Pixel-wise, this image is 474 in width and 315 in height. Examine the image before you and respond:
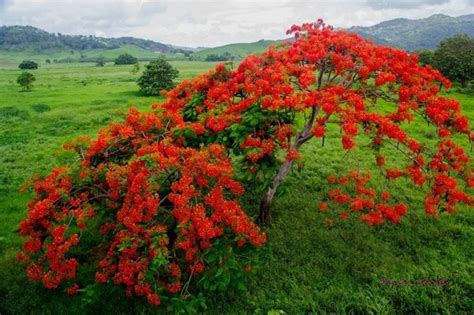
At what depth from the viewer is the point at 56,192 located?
790cm

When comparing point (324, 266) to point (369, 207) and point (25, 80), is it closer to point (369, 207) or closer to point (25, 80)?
Result: point (369, 207)

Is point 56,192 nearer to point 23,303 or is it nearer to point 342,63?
point 23,303

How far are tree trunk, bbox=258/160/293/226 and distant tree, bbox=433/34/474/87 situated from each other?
39887 mm

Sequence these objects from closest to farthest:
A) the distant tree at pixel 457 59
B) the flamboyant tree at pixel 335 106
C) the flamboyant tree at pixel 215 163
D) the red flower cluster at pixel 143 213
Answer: the red flower cluster at pixel 143 213
the flamboyant tree at pixel 215 163
the flamboyant tree at pixel 335 106
the distant tree at pixel 457 59

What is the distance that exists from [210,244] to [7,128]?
977 inches

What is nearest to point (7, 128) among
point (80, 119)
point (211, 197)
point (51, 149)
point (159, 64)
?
point (80, 119)

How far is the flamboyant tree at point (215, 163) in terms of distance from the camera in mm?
7629

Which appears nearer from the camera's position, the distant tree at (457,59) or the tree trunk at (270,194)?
the tree trunk at (270,194)

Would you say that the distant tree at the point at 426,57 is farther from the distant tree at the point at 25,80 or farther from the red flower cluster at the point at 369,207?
the distant tree at the point at 25,80

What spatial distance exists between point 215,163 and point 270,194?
358 cm

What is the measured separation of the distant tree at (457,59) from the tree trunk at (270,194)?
39.9 meters

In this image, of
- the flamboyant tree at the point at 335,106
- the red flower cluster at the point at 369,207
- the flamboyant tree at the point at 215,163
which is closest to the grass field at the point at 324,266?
the red flower cluster at the point at 369,207

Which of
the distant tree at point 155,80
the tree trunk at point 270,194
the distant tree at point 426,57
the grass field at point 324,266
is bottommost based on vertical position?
the grass field at point 324,266

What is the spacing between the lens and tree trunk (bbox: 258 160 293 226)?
424 inches
